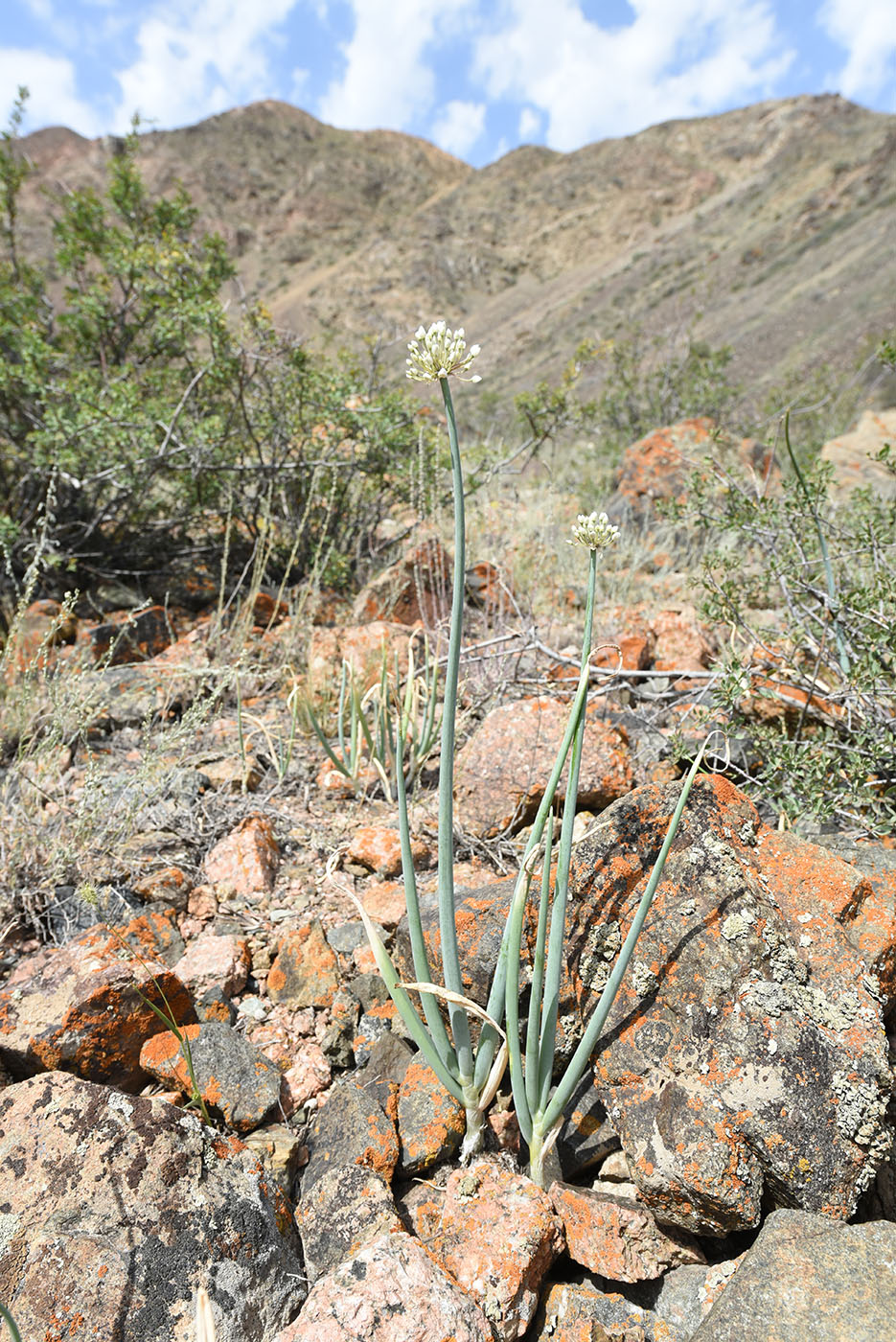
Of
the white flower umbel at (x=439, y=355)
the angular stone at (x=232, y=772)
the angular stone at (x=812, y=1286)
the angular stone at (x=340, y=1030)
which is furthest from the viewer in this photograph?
the angular stone at (x=232, y=772)

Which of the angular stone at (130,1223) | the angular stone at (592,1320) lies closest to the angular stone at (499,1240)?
the angular stone at (592,1320)

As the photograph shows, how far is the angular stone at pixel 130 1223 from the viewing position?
1050mm

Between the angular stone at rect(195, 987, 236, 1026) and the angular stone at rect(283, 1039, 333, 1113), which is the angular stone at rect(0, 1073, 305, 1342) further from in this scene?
the angular stone at rect(195, 987, 236, 1026)

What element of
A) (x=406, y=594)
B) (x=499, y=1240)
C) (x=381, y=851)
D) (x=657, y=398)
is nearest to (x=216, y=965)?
(x=381, y=851)

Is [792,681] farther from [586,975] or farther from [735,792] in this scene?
[586,975]

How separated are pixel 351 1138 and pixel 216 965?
2.02ft

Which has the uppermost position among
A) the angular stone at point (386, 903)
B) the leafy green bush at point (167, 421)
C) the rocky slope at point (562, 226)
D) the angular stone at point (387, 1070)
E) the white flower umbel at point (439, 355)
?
the rocky slope at point (562, 226)

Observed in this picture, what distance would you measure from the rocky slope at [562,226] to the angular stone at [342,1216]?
1780 centimetres

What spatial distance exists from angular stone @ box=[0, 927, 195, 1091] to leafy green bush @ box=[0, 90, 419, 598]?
263cm

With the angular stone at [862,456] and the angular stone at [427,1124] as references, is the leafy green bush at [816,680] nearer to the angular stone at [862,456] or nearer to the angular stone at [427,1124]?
the angular stone at [427,1124]


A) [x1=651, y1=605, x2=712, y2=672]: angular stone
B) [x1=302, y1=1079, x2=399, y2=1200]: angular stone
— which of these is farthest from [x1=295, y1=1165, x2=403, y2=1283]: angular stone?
[x1=651, y1=605, x2=712, y2=672]: angular stone

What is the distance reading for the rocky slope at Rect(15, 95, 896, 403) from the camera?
22.2 metres

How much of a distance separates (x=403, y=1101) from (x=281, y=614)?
10.2 feet

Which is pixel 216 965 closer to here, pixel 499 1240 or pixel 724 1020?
pixel 499 1240
